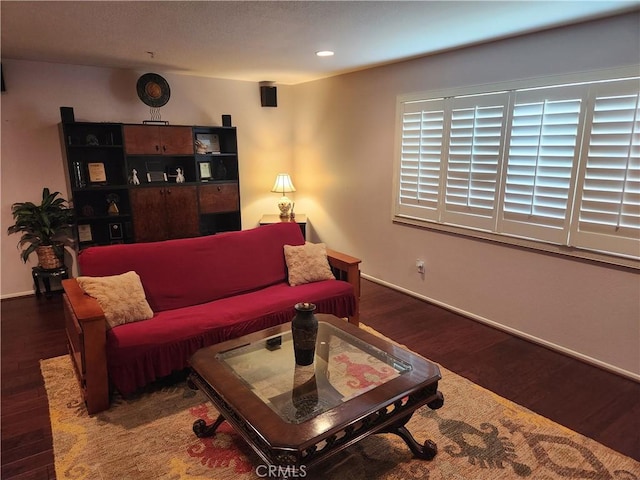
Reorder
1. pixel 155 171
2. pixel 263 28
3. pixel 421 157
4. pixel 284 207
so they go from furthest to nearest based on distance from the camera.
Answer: pixel 284 207 → pixel 155 171 → pixel 421 157 → pixel 263 28

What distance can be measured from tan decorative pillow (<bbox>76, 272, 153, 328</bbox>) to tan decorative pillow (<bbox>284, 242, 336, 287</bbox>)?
1096 millimetres

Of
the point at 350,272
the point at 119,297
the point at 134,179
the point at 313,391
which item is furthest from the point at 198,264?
the point at 134,179

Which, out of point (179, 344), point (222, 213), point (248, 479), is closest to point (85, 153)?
point (222, 213)

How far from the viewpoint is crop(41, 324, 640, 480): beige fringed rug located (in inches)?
70.8

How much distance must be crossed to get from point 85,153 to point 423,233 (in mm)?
3584

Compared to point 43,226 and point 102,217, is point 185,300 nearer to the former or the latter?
point 102,217

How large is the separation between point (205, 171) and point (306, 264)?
2.36 m

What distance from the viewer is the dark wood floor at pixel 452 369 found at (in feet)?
6.63

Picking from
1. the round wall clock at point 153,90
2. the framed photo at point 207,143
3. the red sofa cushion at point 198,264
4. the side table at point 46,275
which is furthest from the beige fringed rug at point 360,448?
the round wall clock at point 153,90

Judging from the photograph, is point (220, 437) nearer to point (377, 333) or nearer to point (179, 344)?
point (179, 344)

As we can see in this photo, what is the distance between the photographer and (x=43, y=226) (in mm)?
3768

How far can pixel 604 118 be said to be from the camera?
244cm

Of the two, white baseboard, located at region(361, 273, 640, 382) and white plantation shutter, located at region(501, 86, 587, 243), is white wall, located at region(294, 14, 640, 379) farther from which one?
white plantation shutter, located at region(501, 86, 587, 243)

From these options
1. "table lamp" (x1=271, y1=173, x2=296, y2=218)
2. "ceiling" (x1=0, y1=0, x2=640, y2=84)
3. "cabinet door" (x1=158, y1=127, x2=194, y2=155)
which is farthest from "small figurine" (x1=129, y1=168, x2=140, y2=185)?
"table lamp" (x1=271, y1=173, x2=296, y2=218)
